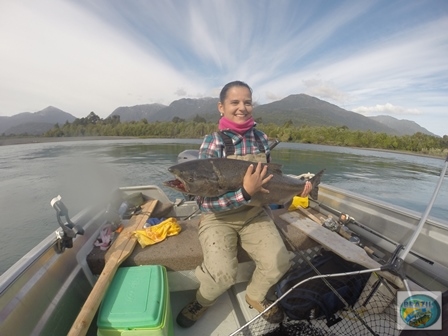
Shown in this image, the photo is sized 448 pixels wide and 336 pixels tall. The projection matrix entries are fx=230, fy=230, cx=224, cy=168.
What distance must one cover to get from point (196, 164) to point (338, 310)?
221 cm

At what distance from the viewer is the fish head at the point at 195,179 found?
7.19 feet

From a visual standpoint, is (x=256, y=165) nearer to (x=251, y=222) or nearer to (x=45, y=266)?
(x=251, y=222)

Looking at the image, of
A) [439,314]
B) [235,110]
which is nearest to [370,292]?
[439,314]

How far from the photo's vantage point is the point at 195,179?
2227 millimetres

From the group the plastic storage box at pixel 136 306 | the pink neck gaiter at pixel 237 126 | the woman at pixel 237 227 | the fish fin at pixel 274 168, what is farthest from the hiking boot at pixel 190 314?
the pink neck gaiter at pixel 237 126

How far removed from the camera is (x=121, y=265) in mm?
2445

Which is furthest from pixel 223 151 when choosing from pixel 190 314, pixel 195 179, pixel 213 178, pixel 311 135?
pixel 311 135

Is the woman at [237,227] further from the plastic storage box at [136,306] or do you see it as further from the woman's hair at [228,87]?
the plastic storage box at [136,306]

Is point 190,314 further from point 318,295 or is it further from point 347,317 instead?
point 347,317

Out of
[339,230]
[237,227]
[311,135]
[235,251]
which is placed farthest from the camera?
[311,135]

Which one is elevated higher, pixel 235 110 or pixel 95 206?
pixel 235 110

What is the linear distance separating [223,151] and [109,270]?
1.69 m

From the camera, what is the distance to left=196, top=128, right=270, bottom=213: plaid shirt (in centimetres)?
238

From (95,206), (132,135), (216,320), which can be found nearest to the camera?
(216,320)
